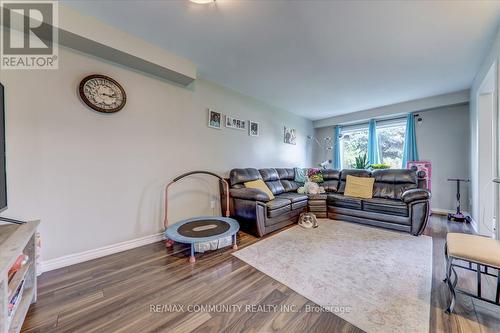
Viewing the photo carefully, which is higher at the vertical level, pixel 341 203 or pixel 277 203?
pixel 277 203

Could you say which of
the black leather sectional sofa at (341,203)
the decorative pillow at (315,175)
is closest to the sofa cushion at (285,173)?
the black leather sectional sofa at (341,203)

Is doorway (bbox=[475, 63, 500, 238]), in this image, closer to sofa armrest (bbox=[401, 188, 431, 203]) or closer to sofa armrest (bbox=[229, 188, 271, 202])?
sofa armrest (bbox=[401, 188, 431, 203])

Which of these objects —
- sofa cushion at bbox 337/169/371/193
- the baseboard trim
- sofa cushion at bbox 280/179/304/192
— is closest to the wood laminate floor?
the baseboard trim

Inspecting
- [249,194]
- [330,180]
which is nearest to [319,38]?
[249,194]

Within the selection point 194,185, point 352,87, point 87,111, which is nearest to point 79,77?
point 87,111

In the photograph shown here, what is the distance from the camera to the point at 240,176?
3.42m

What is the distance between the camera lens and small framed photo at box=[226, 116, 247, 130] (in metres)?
3.64

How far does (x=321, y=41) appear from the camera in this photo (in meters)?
2.24

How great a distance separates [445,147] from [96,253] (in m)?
6.39

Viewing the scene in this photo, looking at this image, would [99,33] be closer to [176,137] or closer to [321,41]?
[176,137]

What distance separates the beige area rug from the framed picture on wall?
8.77 feet

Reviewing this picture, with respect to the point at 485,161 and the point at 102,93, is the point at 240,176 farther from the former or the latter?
the point at 485,161

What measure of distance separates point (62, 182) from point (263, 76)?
2.96 m

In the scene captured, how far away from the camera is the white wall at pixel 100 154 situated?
1841 mm
